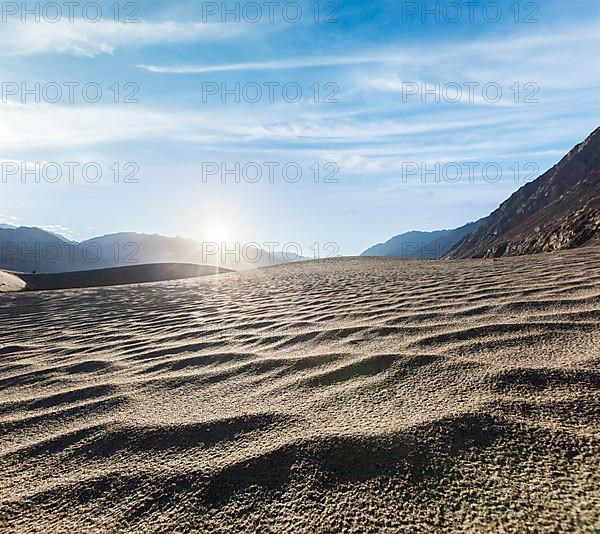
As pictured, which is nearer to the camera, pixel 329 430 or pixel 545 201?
pixel 329 430

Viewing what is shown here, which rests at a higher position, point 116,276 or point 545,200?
point 545,200

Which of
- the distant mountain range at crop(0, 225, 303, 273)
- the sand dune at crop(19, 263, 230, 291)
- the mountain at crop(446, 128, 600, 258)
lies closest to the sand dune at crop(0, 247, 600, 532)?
the sand dune at crop(19, 263, 230, 291)

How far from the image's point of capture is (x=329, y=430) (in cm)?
112

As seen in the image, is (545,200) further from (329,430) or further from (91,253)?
(91,253)

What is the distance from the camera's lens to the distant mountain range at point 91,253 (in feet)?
272

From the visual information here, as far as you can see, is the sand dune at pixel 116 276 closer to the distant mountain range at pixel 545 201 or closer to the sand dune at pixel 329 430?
the sand dune at pixel 329 430

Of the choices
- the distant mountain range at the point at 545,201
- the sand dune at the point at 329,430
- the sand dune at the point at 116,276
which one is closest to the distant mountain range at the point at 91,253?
the sand dune at the point at 116,276

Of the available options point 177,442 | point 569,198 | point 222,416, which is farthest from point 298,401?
point 569,198

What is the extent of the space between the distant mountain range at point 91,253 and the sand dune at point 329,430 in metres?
23.7

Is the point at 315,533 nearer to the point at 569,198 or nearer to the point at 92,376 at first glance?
the point at 92,376

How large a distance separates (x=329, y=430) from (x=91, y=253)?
14251cm

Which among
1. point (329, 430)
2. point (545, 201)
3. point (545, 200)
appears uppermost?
point (545, 200)

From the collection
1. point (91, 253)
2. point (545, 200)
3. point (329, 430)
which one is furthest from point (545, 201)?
point (91, 253)

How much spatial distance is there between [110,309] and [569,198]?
57.5 meters
